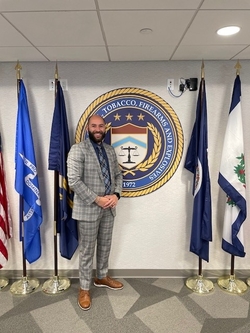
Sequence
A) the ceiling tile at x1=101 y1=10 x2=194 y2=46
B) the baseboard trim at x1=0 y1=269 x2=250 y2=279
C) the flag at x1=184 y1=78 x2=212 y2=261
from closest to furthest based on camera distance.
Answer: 1. the ceiling tile at x1=101 y1=10 x2=194 y2=46
2. the flag at x1=184 y1=78 x2=212 y2=261
3. the baseboard trim at x1=0 y1=269 x2=250 y2=279

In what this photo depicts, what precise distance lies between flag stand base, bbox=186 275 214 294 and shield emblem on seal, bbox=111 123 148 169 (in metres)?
1.31

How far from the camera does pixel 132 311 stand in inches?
92.4

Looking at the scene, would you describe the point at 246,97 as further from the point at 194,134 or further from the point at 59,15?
the point at 59,15

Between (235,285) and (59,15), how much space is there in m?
2.77

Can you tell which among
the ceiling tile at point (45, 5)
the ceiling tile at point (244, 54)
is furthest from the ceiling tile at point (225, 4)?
the ceiling tile at point (244, 54)

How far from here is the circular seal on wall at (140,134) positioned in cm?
269

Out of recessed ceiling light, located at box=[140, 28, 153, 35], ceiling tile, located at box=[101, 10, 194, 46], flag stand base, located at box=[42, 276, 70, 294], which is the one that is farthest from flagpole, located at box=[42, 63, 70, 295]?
recessed ceiling light, located at box=[140, 28, 153, 35]

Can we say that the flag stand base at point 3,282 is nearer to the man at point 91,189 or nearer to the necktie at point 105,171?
the man at point 91,189

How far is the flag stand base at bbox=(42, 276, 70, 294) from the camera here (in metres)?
2.63

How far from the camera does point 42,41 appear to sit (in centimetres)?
204

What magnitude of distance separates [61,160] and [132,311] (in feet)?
4.83

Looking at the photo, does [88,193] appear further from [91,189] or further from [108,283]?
[108,283]

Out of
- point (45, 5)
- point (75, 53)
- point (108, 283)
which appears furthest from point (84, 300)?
point (45, 5)

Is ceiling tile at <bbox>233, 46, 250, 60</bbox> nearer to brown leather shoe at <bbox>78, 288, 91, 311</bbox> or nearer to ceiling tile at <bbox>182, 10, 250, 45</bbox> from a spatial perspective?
ceiling tile at <bbox>182, 10, 250, 45</bbox>
